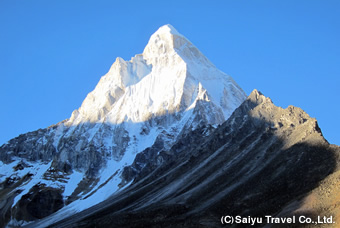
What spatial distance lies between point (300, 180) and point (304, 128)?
3015 centimetres

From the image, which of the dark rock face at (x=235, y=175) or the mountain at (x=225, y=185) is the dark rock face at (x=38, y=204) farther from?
the dark rock face at (x=235, y=175)

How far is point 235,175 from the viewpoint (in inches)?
4838

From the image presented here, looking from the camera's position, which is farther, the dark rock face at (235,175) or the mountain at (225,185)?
the dark rock face at (235,175)

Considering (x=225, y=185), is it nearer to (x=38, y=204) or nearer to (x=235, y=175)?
(x=235, y=175)

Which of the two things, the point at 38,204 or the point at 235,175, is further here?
the point at 38,204

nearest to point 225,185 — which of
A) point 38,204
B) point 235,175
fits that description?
point 235,175

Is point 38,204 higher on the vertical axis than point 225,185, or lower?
higher

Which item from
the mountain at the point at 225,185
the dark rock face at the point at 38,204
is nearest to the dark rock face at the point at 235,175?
the mountain at the point at 225,185

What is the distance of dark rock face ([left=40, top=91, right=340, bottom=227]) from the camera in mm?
102938

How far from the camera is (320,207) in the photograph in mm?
86938

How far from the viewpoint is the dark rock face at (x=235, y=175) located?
338 ft

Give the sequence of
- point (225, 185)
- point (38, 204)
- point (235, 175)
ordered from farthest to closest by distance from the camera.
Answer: point (38, 204), point (235, 175), point (225, 185)

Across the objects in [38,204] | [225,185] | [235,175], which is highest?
[38,204]

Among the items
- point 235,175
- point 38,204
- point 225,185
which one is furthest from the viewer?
point 38,204
